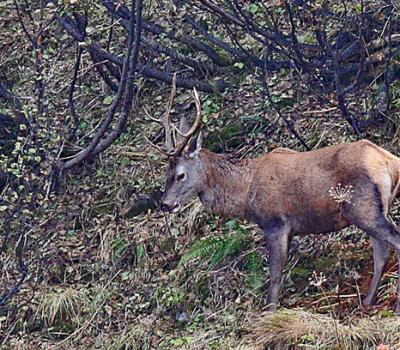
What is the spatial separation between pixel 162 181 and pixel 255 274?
2.02 meters

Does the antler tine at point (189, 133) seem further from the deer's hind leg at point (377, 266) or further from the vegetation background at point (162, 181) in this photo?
the deer's hind leg at point (377, 266)

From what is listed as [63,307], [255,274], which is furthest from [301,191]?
[63,307]

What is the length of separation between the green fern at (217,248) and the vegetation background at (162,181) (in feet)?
0.04

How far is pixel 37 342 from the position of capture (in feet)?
31.8

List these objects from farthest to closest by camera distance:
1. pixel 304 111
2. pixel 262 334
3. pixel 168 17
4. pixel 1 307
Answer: pixel 168 17
pixel 304 111
pixel 1 307
pixel 262 334

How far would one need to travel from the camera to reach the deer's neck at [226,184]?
9.29m

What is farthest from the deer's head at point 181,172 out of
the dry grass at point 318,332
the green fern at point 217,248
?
the dry grass at point 318,332

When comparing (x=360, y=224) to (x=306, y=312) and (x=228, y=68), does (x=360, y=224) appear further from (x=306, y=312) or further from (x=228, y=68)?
(x=228, y=68)

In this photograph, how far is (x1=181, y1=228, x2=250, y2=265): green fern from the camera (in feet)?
32.2

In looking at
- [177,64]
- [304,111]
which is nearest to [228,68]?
[177,64]

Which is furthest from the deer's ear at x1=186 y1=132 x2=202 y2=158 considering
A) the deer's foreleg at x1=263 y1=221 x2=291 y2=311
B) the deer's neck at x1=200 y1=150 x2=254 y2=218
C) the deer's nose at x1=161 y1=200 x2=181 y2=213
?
the deer's foreleg at x1=263 y1=221 x2=291 y2=311

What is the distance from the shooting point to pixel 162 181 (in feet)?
36.6

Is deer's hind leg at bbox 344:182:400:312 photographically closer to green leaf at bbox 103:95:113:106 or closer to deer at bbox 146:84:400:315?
deer at bbox 146:84:400:315

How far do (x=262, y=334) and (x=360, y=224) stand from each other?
3.58 feet
